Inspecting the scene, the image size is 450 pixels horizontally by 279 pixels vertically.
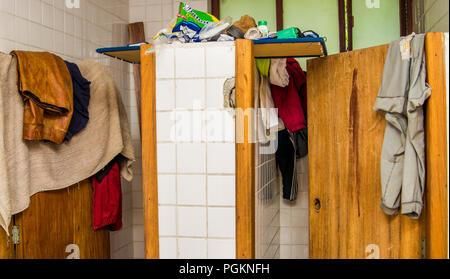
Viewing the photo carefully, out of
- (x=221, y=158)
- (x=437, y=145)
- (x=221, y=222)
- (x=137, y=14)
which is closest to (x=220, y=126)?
(x=221, y=158)

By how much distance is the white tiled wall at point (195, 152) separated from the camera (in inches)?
56.2

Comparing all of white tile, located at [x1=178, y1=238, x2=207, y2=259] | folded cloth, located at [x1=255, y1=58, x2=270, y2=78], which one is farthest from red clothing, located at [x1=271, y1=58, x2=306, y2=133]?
white tile, located at [x1=178, y1=238, x2=207, y2=259]

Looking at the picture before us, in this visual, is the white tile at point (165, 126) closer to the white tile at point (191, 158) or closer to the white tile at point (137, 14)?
the white tile at point (191, 158)

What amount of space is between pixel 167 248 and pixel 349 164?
0.91m

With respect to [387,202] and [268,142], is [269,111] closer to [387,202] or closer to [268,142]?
[268,142]

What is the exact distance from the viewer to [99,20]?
232cm

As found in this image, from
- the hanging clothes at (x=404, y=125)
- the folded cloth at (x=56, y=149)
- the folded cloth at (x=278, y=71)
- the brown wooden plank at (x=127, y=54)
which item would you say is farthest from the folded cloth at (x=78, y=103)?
the hanging clothes at (x=404, y=125)

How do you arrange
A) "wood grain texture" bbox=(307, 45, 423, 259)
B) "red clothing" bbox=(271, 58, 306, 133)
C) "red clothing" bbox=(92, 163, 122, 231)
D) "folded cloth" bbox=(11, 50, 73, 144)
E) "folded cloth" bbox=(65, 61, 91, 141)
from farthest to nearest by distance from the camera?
"red clothing" bbox=(271, 58, 306, 133) → "red clothing" bbox=(92, 163, 122, 231) → "folded cloth" bbox=(65, 61, 91, 141) → "wood grain texture" bbox=(307, 45, 423, 259) → "folded cloth" bbox=(11, 50, 73, 144)

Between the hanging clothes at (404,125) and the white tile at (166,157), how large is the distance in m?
0.88

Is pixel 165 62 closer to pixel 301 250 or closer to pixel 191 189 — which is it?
pixel 191 189

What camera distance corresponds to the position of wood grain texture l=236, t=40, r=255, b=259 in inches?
55.6

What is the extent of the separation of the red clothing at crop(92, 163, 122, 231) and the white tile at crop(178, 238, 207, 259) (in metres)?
0.65

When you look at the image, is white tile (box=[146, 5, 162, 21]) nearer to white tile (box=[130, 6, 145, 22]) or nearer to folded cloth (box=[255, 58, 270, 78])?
white tile (box=[130, 6, 145, 22])
